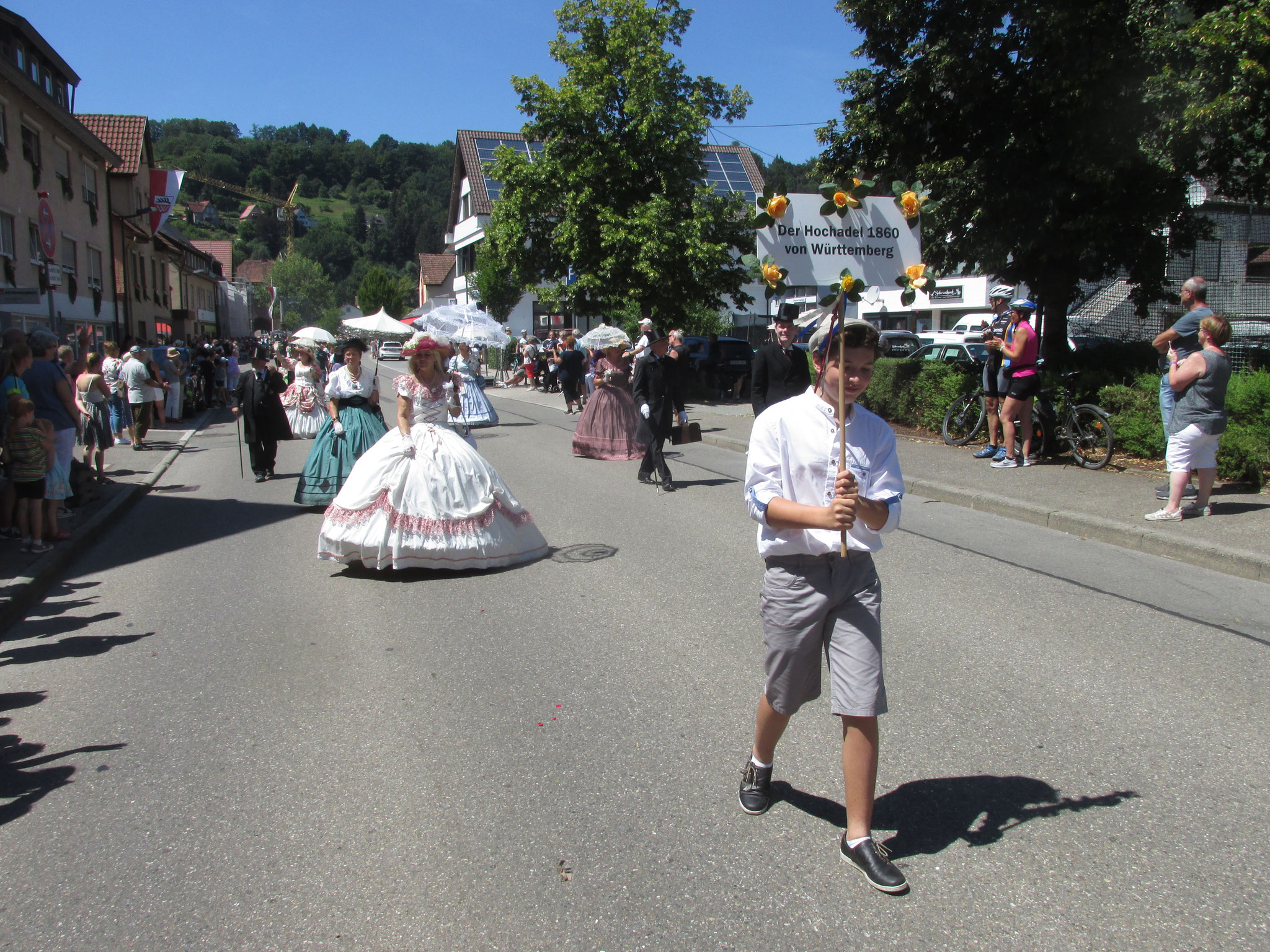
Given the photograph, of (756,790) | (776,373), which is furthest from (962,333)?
(756,790)

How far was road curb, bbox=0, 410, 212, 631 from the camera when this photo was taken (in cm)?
628

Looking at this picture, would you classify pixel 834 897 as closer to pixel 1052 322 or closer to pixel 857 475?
pixel 857 475

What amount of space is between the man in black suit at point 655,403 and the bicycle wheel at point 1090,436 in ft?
14.7

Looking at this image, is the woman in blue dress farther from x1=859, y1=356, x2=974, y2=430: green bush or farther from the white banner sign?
the white banner sign

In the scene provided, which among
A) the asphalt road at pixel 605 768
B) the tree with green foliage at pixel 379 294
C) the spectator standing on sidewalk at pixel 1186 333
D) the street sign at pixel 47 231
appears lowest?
the asphalt road at pixel 605 768

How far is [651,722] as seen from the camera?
13.8 ft

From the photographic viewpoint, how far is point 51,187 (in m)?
25.4

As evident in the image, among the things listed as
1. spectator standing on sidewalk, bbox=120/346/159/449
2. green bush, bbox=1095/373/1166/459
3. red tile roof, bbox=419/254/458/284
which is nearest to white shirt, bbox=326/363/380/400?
green bush, bbox=1095/373/1166/459

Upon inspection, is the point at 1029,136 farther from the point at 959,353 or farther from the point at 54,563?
the point at 54,563

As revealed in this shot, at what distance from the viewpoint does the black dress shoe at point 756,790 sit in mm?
3377

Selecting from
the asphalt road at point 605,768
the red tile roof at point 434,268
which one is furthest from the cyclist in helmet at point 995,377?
the red tile roof at point 434,268

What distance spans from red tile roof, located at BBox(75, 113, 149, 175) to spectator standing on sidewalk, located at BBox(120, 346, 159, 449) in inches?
913

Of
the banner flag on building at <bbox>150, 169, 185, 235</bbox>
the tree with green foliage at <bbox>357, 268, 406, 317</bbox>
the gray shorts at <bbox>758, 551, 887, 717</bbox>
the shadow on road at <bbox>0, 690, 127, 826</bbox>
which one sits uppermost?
the tree with green foliage at <bbox>357, 268, 406, 317</bbox>

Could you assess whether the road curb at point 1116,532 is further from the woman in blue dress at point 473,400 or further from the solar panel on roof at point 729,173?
the solar panel on roof at point 729,173
